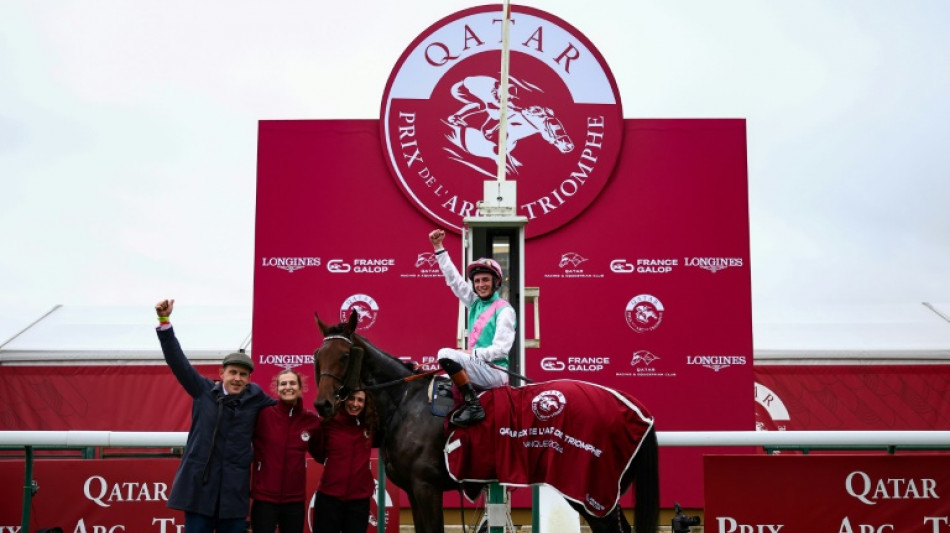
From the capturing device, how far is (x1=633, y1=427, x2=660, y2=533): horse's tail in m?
4.66

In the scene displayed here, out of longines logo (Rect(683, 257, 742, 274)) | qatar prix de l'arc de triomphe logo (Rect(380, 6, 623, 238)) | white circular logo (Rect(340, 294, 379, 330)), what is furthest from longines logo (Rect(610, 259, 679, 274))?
white circular logo (Rect(340, 294, 379, 330))

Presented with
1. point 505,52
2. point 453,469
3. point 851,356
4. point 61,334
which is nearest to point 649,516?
point 453,469

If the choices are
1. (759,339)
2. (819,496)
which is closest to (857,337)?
(759,339)

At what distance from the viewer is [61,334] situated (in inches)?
442

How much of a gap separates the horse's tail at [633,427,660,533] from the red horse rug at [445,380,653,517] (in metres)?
0.08

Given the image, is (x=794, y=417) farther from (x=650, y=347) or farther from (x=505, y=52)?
(x=505, y=52)

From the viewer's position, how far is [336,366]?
4594 millimetres

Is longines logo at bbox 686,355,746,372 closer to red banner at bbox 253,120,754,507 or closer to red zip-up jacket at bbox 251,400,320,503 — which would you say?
red banner at bbox 253,120,754,507

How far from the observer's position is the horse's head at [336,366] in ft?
14.7

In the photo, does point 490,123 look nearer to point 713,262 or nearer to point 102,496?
point 713,262

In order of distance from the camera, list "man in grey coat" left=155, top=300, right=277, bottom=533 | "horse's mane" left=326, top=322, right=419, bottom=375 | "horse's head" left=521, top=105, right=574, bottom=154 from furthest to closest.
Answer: "horse's head" left=521, top=105, right=574, bottom=154, "horse's mane" left=326, top=322, right=419, bottom=375, "man in grey coat" left=155, top=300, right=277, bottom=533

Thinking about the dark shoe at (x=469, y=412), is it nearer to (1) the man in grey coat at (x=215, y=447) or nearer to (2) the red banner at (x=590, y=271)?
(1) the man in grey coat at (x=215, y=447)

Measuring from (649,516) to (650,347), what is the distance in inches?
128

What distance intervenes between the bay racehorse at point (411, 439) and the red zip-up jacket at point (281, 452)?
0.64 feet
